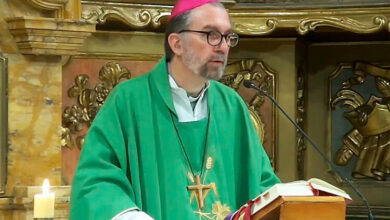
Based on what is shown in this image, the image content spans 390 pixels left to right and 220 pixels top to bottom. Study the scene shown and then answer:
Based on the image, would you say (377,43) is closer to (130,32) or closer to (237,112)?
(130,32)

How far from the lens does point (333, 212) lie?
2.85 meters

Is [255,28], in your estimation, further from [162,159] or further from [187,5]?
[162,159]

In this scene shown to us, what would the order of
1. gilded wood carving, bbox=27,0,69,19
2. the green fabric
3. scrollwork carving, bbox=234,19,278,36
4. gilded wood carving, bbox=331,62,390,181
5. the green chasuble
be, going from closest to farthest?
the green chasuble < the green fabric < gilded wood carving, bbox=27,0,69,19 < scrollwork carving, bbox=234,19,278,36 < gilded wood carving, bbox=331,62,390,181

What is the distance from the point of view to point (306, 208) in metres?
2.81

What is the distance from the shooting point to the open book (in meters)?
2.86

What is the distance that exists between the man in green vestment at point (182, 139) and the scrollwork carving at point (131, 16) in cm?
236

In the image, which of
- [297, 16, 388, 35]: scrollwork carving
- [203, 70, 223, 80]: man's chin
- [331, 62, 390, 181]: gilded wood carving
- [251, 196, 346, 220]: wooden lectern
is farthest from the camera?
[331, 62, 390, 181]: gilded wood carving

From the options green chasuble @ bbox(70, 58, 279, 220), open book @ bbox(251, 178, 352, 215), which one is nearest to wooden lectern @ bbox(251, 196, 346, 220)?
open book @ bbox(251, 178, 352, 215)

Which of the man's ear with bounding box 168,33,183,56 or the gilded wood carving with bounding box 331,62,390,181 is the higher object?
the gilded wood carving with bounding box 331,62,390,181

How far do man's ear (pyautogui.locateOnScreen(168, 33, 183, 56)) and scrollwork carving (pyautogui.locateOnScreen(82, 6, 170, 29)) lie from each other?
7.85 ft

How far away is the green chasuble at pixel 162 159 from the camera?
323 centimetres

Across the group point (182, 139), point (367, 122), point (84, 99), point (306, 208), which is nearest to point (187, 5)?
point (182, 139)

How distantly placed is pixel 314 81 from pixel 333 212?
4514 mm

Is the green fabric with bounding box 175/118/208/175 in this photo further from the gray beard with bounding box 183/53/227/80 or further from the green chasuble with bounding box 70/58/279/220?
the gray beard with bounding box 183/53/227/80
